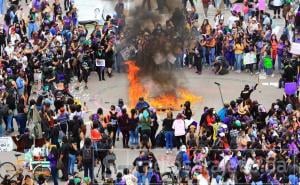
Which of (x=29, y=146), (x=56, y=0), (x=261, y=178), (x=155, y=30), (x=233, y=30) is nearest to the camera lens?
(x=261, y=178)

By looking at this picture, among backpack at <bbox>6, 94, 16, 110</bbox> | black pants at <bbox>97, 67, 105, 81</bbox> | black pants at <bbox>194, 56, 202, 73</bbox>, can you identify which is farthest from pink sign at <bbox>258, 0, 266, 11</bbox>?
backpack at <bbox>6, 94, 16, 110</bbox>

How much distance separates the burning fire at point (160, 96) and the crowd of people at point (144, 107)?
0.71 metres

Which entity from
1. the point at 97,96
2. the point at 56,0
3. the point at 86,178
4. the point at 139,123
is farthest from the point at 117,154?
the point at 56,0

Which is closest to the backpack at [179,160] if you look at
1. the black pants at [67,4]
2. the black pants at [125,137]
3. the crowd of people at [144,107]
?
the crowd of people at [144,107]

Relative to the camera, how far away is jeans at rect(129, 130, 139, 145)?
3231 centimetres

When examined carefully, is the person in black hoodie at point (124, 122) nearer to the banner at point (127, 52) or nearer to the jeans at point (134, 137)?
the jeans at point (134, 137)

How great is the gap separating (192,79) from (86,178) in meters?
10.9

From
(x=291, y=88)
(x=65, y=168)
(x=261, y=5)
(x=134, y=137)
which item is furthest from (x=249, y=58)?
(x=65, y=168)

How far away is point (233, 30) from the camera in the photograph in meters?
39.6

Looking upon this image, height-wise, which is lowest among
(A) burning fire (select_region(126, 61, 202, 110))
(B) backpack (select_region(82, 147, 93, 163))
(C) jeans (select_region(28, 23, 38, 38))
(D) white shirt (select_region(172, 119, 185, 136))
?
(B) backpack (select_region(82, 147, 93, 163))

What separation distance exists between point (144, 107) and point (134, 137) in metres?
0.86

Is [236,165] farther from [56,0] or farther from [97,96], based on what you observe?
[56,0]

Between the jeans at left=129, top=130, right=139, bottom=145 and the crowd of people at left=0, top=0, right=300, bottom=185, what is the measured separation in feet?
0.09

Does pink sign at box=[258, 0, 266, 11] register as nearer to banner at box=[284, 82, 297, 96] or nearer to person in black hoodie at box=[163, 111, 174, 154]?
banner at box=[284, 82, 297, 96]
